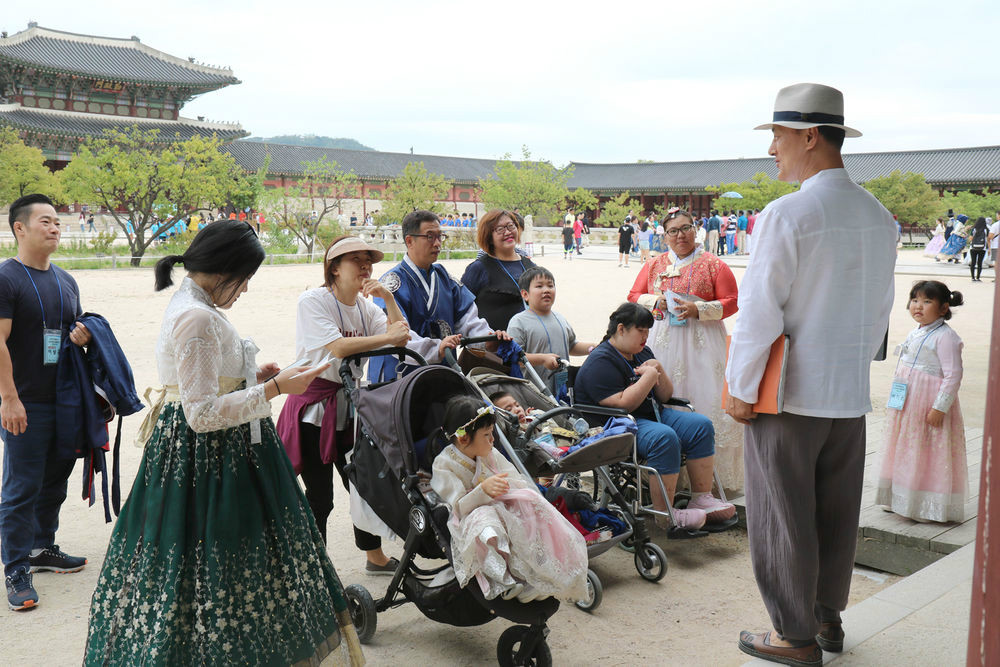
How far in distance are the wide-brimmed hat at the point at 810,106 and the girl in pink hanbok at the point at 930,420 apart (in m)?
2.01

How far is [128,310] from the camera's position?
1323 centimetres

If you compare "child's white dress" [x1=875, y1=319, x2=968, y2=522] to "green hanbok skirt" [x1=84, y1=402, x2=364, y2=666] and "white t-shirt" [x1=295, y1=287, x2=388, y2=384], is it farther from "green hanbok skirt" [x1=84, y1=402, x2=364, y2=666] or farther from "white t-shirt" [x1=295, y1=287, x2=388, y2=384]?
"green hanbok skirt" [x1=84, y1=402, x2=364, y2=666]

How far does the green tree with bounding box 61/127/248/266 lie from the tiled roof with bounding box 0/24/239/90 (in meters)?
12.8

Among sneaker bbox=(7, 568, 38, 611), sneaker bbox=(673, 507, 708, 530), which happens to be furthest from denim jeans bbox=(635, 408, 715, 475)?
sneaker bbox=(7, 568, 38, 611)

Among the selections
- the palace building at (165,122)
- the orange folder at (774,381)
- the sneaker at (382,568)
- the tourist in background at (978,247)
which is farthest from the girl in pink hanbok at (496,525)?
the palace building at (165,122)

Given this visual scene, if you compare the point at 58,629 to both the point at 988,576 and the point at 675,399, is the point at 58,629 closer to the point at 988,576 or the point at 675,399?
the point at 675,399

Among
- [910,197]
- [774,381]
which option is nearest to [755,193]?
[910,197]

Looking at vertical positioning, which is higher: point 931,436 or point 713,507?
point 931,436

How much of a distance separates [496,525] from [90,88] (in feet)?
128

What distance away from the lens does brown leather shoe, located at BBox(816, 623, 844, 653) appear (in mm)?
2785

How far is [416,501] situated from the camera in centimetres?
285

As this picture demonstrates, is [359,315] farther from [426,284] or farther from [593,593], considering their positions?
[593,593]

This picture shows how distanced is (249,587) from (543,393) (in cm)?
191

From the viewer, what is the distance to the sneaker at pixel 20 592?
132 inches
